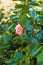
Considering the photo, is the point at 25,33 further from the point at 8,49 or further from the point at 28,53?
the point at 8,49

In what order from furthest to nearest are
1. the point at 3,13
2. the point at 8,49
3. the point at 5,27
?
1. the point at 3,13
2. the point at 5,27
3. the point at 8,49

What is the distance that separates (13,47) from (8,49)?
42 mm

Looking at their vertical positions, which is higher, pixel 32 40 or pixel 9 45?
pixel 32 40

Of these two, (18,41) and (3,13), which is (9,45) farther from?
(3,13)

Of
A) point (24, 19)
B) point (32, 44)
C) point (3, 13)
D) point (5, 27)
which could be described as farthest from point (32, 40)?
point (3, 13)

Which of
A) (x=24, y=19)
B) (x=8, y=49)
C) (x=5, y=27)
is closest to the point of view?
(x=24, y=19)

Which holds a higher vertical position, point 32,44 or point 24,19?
point 24,19

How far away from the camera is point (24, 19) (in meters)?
1.49

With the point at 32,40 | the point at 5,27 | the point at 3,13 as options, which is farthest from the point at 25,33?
the point at 3,13

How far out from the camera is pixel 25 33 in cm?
156

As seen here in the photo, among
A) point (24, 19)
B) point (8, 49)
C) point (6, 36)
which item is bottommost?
point (8, 49)

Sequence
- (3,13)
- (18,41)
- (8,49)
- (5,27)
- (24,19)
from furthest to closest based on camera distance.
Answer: (3,13) → (5,27) → (8,49) → (18,41) → (24,19)

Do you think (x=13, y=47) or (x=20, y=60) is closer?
(x=20, y=60)

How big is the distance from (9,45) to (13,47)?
2.1 inches
